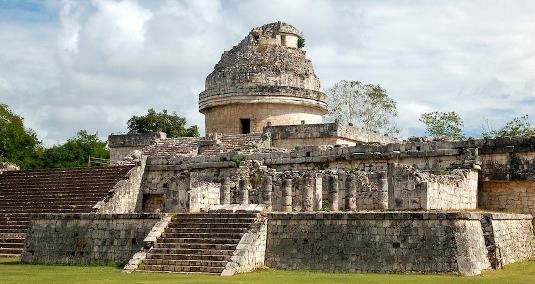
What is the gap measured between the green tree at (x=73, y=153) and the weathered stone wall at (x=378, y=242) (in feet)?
89.4

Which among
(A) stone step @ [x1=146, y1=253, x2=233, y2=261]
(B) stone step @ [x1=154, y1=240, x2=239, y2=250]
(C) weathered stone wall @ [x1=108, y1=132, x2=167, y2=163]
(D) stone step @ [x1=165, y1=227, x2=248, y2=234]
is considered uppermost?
(C) weathered stone wall @ [x1=108, y1=132, x2=167, y2=163]

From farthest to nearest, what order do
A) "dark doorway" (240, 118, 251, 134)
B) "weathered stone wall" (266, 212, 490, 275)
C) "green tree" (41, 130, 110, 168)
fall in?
"green tree" (41, 130, 110, 168) → "dark doorway" (240, 118, 251, 134) → "weathered stone wall" (266, 212, 490, 275)

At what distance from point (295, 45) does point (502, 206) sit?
1295 centimetres

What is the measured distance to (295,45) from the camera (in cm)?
3209

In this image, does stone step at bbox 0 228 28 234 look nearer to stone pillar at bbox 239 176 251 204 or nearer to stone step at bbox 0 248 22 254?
stone step at bbox 0 248 22 254

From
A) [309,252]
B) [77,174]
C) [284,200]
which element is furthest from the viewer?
[77,174]

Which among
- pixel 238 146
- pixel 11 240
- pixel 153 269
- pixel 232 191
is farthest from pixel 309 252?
pixel 238 146

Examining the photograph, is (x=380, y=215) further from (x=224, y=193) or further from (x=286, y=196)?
(x=224, y=193)

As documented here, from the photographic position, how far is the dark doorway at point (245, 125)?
30.5 metres

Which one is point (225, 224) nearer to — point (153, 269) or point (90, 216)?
point (153, 269)

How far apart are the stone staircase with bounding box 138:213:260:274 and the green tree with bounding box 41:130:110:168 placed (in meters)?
25.5

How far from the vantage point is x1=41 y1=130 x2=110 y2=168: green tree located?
141 feet

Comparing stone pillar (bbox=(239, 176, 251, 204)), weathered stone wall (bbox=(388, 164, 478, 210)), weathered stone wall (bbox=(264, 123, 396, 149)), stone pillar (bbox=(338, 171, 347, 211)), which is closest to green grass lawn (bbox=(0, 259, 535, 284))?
weathered stone wall (bbox=(388, 164, 478, 210))

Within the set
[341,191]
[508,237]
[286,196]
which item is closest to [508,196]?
[508,237]
